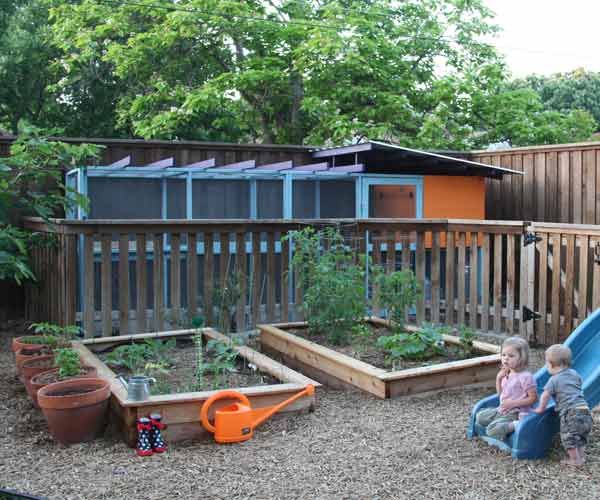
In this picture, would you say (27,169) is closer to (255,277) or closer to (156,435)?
(255,277)

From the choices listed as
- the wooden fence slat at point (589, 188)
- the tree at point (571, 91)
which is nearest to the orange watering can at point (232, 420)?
the wooden fence slat at point (589, 188)

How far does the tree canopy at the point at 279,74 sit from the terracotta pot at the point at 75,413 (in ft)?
40.2

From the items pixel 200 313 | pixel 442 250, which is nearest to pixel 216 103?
pixel 442 250

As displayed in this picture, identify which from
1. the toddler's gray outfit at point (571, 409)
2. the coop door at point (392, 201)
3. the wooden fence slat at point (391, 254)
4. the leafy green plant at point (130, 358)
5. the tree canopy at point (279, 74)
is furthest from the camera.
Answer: the tree canopy at point (279, 74)

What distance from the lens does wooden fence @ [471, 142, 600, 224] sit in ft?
27.2

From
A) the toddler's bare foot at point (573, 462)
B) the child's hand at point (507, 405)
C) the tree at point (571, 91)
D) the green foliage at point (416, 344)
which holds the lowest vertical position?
the toddler's bare foot at point (573, 462)

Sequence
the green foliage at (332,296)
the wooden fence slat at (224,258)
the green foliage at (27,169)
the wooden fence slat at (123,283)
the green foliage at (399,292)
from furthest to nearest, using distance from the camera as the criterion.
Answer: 1. the wooden fence slat at (224,258)
2. the wooden fence slat at (123,283)
3. the green foliage at (399,292)
4. the green foliage at (332,296)
5. the green foliage at (27,169)

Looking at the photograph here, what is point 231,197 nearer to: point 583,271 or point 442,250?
point 442,250

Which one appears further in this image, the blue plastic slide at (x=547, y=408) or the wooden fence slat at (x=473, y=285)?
the wooden fence slat at (x=473, y=285)

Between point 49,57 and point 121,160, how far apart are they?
12107 millimetres

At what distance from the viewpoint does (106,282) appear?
6176 millimetres

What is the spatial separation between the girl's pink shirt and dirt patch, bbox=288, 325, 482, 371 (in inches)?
50.6

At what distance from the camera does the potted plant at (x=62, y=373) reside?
4324 millimetres

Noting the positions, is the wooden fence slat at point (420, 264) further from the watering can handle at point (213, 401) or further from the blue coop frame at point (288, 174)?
the watering can handle at point (213, 401)
